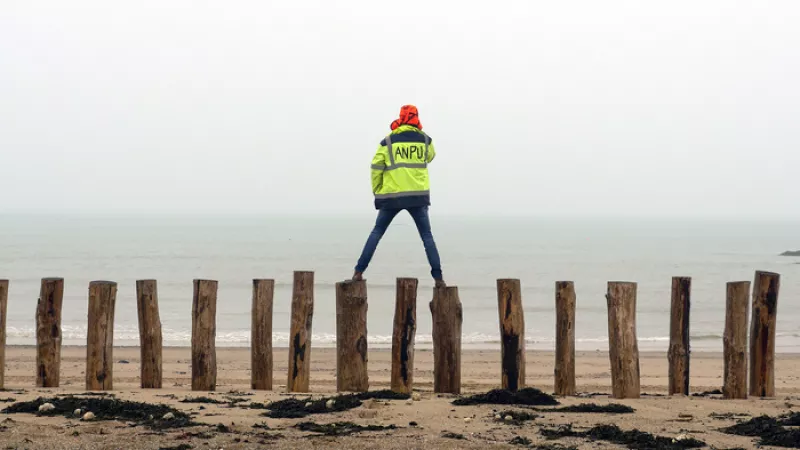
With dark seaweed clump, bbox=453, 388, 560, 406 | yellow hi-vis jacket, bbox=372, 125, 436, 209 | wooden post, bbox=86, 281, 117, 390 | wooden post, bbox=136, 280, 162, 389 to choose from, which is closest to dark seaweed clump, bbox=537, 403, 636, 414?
dark seaweed clump, bbox=453, 388, 560, 406

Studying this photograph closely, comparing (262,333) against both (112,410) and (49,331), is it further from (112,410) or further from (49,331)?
(49,331)

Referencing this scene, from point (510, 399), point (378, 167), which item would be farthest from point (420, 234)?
point (510, 399)

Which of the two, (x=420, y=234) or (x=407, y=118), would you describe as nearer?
(x=407, y=118)

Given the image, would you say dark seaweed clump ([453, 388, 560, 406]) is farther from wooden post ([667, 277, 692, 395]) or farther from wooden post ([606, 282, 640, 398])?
wooden post ([667, 277, 692, 395])

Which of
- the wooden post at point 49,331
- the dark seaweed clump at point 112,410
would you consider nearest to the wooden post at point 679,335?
the dark seaweed clump at point 112,410

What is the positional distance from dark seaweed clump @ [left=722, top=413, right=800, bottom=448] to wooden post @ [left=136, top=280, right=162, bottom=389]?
17.4 feet

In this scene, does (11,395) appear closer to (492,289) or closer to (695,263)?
(492,289)

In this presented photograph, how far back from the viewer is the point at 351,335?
9008 millimetres

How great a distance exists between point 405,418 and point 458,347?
1.66 meters

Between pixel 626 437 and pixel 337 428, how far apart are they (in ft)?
Answer: 6.99

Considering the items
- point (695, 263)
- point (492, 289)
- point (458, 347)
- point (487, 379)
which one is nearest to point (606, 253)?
point (695, 263)

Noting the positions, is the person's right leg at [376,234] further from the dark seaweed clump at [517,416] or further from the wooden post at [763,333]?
the wooden post at [763,333]

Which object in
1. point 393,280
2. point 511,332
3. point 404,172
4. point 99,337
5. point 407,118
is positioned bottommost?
point 393,280

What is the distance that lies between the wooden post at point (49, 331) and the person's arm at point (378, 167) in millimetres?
3241
